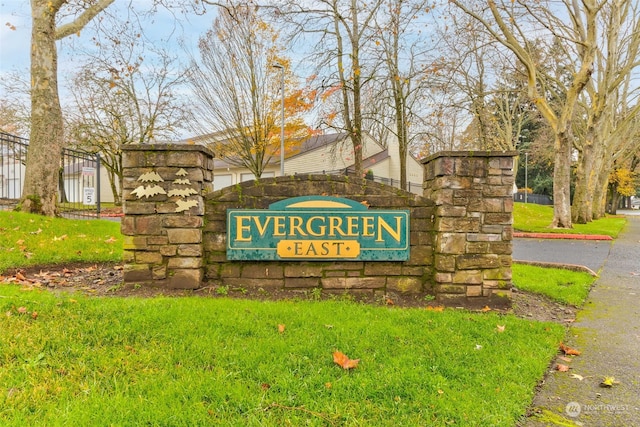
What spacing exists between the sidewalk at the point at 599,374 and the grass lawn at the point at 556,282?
176mm

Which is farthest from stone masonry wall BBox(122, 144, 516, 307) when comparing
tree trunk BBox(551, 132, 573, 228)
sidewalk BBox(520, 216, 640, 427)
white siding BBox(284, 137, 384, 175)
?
white siding BBox(284, 137, 384, 175)

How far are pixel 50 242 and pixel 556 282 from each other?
24.9 ft

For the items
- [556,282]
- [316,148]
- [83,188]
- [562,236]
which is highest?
[316,148]

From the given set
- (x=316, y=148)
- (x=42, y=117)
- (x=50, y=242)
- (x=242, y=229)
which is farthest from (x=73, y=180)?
(x=242, y=229)

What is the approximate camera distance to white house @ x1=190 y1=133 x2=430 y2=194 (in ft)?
72.4

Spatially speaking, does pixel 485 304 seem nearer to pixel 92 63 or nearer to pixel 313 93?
pixel 313 93

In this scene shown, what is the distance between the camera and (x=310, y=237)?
4223 mm

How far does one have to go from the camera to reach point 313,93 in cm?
1370

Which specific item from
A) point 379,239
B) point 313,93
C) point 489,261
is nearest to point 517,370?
point 489,261

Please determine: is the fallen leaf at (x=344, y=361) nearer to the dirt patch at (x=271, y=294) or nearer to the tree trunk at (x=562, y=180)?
the dirt patch at (x=271, y=294)

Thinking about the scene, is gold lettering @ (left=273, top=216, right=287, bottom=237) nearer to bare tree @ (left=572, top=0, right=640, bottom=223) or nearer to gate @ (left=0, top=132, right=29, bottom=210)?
gate @ (left=0, top=132, right=29, bottom=210)

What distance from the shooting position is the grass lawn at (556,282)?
4766mm

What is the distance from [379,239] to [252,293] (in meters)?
1.50

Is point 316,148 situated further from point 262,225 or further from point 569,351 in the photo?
point 569,351
